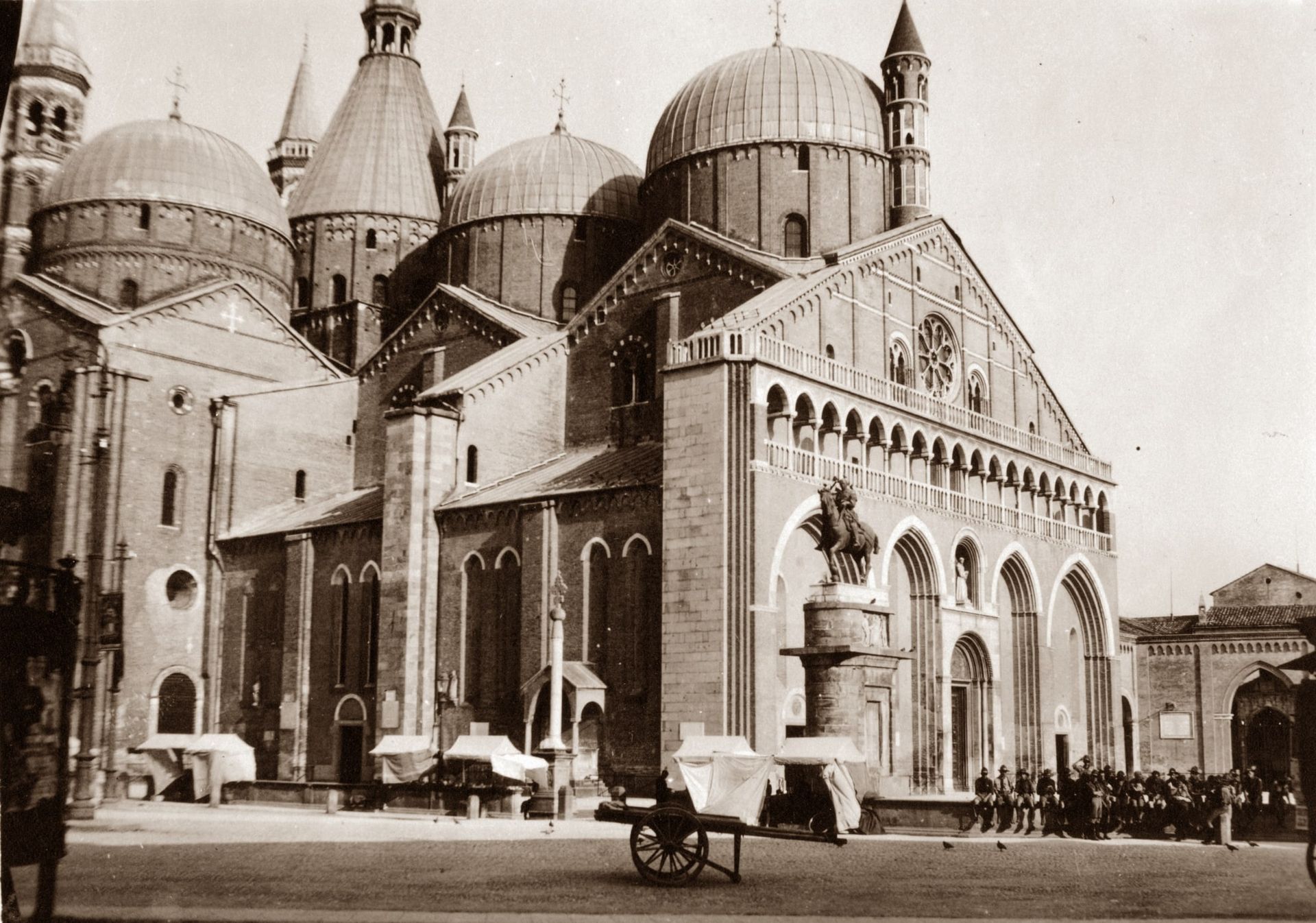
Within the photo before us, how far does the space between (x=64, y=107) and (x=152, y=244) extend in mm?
33425

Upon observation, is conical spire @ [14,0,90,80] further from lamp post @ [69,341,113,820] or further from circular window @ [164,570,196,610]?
circular window @ [164,570,196,610]

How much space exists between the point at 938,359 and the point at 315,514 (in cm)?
1953

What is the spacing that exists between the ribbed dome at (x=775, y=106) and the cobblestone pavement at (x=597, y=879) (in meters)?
25.1

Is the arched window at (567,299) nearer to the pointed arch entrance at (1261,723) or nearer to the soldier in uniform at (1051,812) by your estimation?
the soldier in uniform at (1051,812)

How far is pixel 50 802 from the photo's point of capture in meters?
10.4

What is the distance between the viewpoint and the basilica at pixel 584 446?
33531 millimetres

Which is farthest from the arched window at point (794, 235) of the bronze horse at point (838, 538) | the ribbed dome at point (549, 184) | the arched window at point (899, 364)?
the bronze horse at point (838, 538)

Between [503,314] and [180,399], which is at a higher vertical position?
[503,314]

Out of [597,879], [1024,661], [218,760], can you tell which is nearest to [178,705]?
[218,760]

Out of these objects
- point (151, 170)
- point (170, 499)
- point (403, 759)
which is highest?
point (151, 170)

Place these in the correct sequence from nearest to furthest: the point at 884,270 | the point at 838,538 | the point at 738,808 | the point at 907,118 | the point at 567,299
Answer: the point at 738,808
the point at 838,538
the point at 884,270
the point at 907,118
the point at 567,299

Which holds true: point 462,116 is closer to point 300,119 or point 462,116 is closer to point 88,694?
point 300,119

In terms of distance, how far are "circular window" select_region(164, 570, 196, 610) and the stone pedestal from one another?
2334 centimetres

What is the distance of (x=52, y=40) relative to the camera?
38.8 ft
